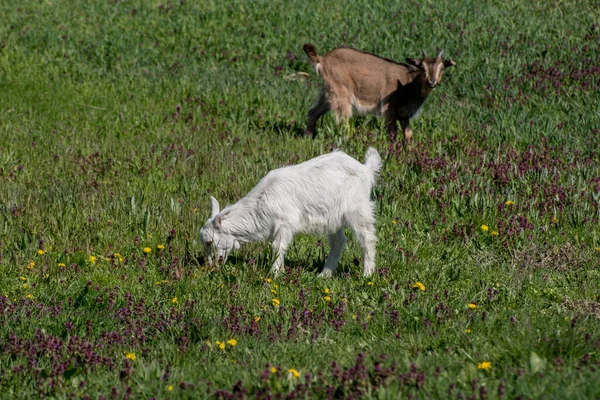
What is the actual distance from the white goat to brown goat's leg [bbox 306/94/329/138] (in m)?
4.89

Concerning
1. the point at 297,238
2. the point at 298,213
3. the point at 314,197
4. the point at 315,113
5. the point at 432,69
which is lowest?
the point at 297,238

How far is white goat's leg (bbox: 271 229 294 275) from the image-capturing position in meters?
7.45

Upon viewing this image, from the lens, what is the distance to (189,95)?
570 inches

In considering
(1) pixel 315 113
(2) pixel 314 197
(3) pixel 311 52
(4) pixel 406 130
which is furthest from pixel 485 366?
(3) pixel 311 52

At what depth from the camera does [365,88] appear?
41.5 ft

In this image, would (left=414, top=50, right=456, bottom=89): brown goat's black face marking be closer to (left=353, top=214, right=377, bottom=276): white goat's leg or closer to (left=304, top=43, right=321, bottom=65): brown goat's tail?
(left=304, top=43, right=321, bottom=65): brown goat's tail

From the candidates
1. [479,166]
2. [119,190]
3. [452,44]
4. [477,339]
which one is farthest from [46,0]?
[477,339]

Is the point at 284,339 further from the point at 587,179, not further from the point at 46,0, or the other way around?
the point at 46,0

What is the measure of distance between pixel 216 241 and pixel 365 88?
572 cm

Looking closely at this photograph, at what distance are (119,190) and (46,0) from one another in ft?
38.8

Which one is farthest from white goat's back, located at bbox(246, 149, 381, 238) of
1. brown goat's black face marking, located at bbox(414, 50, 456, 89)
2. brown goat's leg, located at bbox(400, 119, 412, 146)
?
brown goat's black face marking, located at bbox(414, 50, 456, 89)

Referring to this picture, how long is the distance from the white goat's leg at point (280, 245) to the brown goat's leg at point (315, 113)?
16.9ft

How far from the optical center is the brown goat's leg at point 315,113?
41.2 feet

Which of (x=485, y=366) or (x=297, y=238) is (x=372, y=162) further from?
(x=485, y=366)
